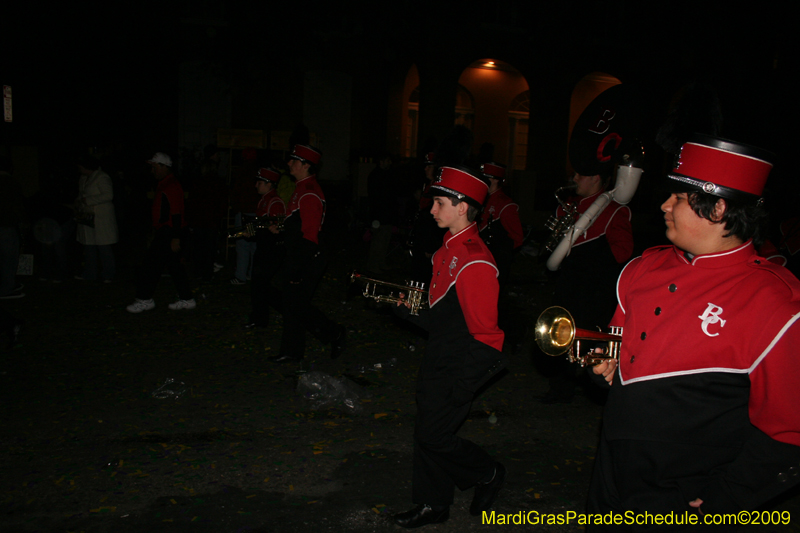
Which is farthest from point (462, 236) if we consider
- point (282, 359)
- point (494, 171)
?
point (494, 171)

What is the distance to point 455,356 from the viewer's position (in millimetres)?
3475

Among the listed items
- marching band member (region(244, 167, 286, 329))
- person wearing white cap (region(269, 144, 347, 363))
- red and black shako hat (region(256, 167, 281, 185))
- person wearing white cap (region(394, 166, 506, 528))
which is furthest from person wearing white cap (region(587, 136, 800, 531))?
red and black shako hat (region(256, 167, 281, 185))

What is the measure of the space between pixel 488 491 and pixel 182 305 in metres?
6.05

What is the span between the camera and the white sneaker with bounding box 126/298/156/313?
27.0 feet

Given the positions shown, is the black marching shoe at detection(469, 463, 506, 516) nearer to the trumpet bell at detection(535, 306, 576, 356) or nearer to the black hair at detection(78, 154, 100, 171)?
the trumpet bell at detection(535, 306, 576, 356)

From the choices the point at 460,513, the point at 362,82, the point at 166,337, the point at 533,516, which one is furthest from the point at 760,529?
the point at 362,82

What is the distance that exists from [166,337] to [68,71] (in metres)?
16.7

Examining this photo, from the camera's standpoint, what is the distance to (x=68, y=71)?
19938 mm

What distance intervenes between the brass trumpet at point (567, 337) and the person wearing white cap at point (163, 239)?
6.76 meters

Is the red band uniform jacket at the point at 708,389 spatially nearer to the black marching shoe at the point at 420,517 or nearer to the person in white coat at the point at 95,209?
the black marching shoe at the point at 420,517

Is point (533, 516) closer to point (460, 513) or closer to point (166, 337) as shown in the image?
point (460, 513)

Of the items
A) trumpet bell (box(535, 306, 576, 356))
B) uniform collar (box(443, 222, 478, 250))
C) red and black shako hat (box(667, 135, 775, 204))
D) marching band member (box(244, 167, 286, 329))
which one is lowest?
marching band member (box(244, 167, 286, 329))

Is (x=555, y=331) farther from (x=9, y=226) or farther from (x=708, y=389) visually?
(x=9, y=226)

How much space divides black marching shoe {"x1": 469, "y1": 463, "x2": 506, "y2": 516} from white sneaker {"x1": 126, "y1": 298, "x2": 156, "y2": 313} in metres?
6.05
